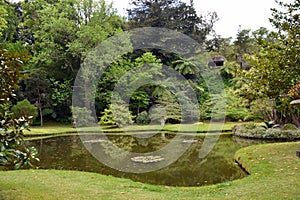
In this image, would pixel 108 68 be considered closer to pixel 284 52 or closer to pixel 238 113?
pixel 238 113

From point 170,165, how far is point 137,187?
2.40m

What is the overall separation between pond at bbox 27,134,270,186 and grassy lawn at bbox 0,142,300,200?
619 millimetres

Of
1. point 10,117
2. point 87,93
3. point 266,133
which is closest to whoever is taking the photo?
point 10,117

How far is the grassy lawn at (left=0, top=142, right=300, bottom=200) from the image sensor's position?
439 cm

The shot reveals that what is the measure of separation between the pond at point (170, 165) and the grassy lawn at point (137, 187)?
619mm

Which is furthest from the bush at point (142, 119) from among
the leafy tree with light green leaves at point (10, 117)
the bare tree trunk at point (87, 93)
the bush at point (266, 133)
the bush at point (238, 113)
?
the leafy tree with light green leaves at point (10, 117)

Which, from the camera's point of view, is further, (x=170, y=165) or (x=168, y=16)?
(x=168, y=16)

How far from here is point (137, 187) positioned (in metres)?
5.23

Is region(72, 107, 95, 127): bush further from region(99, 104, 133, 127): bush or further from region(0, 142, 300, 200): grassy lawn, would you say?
region(0, 142, 300, 200): grassy lawn

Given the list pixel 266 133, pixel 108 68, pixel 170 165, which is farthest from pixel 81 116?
pixel 170 165

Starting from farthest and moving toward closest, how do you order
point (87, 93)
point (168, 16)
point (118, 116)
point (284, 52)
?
point (168, 16) < point (87, 93) < point (118, 116) < point (284, 52)

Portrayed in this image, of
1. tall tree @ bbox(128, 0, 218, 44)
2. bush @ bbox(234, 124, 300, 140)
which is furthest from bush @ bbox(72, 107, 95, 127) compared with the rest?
bush @ bbox(234, 124, 300, 140)

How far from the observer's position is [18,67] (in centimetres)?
368

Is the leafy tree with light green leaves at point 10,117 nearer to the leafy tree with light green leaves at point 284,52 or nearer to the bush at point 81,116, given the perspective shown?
the leafy tree with light green leaves at point 284,52
